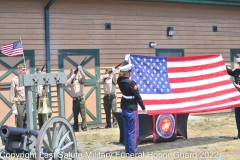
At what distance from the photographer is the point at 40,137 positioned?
642 centimetres

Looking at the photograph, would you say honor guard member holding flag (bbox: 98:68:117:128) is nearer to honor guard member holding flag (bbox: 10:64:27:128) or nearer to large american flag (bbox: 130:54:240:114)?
honor guard member holding flag (bbox: 10:64:27:128)

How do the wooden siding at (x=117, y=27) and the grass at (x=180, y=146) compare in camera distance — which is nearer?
the grass at (x=180, y=146)

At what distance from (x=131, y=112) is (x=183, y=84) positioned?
1701 millimetres

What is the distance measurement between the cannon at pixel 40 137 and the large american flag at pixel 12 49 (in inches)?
173

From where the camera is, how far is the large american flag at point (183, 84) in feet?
30.5

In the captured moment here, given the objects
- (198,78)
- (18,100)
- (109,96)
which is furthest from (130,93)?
(109,96)

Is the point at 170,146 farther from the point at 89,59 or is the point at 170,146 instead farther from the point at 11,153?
the point at 89,59

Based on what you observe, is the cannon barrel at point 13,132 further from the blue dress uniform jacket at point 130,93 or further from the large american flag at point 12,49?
the large american flag at point 12,49

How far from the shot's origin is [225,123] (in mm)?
12789

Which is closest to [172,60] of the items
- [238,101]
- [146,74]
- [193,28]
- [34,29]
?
[146,74]

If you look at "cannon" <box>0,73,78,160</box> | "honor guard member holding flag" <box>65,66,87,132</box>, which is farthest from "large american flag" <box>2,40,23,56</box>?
"cannon" <box>0,73,78,160</box>

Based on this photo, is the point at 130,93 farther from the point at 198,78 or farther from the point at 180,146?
the point at 198,78

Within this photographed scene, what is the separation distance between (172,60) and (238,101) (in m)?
1.60

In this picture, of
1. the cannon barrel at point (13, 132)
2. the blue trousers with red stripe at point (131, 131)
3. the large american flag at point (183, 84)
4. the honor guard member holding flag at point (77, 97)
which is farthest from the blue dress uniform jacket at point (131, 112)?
the honor guard member holding flag at point (77, 97)
